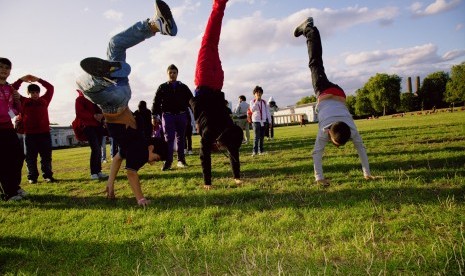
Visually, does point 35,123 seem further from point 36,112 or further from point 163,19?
point 163,19

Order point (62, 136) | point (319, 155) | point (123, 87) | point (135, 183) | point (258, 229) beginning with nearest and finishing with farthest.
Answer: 1. point (258, 229)
2. point (123, 87)
3. point (135, 183)
4. point (319, 155)
5. point (62, 136)

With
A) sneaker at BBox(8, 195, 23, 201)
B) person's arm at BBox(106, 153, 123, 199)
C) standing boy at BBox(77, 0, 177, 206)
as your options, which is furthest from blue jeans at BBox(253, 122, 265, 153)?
sneaker at BBox(8, 195, 23, 201)

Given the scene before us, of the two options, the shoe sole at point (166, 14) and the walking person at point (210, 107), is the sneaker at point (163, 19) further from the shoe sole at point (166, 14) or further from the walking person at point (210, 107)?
the walking person at point (210, 107)

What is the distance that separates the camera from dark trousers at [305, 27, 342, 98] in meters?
6.18

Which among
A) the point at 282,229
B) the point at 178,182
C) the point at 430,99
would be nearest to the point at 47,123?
the point at 178,182

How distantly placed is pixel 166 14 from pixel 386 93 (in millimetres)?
111640

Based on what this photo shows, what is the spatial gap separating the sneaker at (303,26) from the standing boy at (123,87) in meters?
3.85

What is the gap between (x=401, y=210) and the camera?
11.8 ft

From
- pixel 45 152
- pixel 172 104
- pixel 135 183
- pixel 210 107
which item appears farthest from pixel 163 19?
pixel 45 152

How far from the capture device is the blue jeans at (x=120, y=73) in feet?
15.0

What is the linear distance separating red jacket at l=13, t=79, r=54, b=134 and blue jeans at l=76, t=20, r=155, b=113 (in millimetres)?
4608

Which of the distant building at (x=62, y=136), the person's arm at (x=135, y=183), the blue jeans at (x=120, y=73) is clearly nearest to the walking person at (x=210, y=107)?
the blue jeans at (x=120, y=73)

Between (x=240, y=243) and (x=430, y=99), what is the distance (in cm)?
12240

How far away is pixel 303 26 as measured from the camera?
7.44 metres
